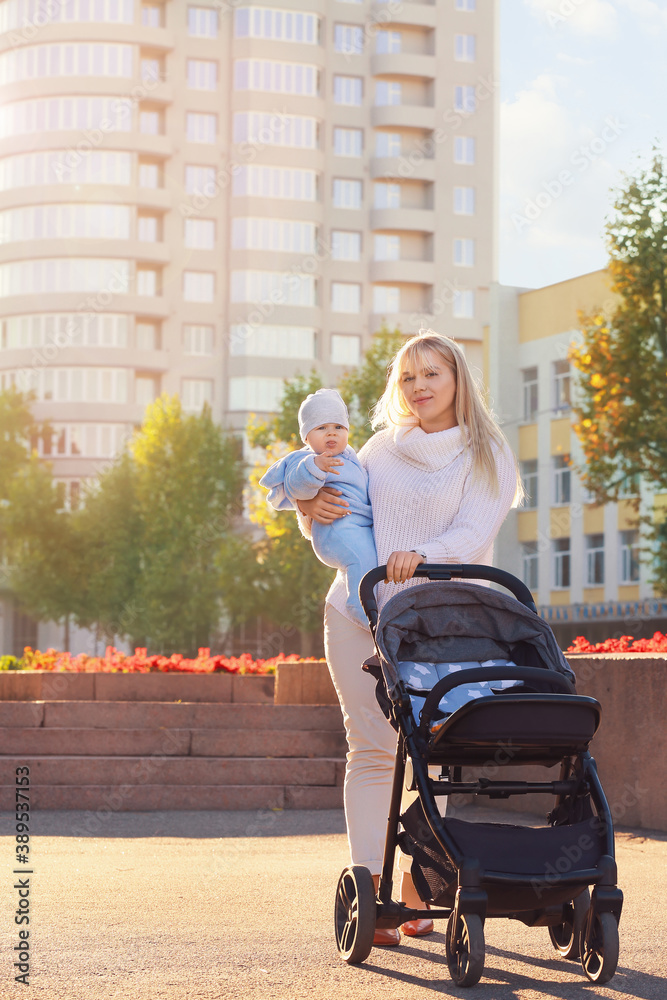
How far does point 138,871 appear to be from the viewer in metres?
6.87

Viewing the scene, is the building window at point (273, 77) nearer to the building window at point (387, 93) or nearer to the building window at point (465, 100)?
the building window at point (387, 93)

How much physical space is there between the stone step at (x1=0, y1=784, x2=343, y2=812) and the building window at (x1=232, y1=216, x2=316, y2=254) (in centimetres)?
6209

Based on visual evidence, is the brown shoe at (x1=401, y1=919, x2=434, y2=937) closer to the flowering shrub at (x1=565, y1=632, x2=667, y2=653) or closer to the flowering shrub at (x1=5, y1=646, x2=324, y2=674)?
the flowering shrub at (x1=565, y1=632, x2=667, y2=653)

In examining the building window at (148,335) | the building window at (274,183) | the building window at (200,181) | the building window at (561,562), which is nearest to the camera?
the building window at (561,562)

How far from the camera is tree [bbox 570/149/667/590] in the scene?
82.8 feet

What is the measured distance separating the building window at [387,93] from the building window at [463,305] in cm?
1103

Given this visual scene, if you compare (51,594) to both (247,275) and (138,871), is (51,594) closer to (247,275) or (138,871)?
(247,275)

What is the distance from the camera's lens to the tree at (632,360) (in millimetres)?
25250

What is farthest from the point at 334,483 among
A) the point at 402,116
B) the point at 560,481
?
the point at 402,116

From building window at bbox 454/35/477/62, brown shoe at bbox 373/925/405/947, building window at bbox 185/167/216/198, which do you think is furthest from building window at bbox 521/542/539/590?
brown shoe at bbox 373/925/405/947

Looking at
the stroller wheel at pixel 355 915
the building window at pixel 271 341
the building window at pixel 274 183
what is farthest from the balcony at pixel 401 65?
the stroller wheel at pixel 355 915

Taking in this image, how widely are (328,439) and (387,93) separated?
240 feet

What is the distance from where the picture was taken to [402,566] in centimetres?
472

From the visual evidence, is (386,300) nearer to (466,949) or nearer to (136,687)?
(136,687)
